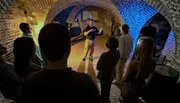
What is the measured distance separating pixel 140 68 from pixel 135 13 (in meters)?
6.25

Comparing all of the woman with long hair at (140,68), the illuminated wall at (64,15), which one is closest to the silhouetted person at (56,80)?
the woman with long hair at (140,68)

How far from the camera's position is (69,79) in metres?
1.58

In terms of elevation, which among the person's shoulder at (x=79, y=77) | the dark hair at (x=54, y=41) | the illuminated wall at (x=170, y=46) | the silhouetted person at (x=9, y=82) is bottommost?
the illuminated wall at (x=170, y=46)

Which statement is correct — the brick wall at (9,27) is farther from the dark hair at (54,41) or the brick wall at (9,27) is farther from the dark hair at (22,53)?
the dark hair at (54,41)

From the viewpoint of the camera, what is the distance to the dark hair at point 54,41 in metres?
1.57

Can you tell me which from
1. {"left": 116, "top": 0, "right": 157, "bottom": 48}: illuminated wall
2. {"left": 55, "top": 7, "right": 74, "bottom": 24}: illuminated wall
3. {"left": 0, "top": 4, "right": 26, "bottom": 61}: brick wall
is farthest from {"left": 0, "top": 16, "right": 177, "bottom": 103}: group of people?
{"left": 55, "top": 7, "right": 74, "bottom": 24}: illuminated wall

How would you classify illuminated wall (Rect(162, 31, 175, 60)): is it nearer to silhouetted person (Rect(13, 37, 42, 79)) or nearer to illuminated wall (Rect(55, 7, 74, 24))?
silhouetted person (Rect(13, 37, 42, 79))

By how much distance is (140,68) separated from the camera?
3223mm

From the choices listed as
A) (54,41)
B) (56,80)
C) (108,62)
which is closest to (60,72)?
(56,80)

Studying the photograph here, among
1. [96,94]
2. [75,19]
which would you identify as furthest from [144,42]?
[75,19]

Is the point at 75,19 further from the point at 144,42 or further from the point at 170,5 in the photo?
the point at 144,42

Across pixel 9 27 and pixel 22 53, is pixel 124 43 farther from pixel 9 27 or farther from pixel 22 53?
pixel 9 27

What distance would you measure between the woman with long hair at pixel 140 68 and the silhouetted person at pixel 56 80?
175 centimetres

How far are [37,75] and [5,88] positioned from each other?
1360 mm
